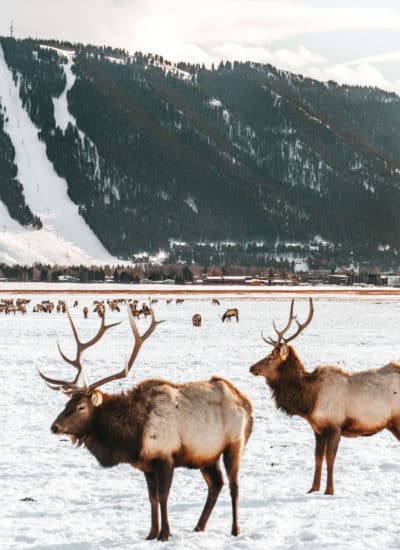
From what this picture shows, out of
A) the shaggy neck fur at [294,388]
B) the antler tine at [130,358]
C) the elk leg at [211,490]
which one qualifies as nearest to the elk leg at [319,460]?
the shaggy neck fur at [294,388]

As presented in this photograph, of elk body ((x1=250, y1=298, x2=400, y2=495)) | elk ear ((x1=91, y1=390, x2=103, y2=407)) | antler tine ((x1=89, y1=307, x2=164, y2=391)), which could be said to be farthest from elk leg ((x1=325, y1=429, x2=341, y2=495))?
elk ear ((x1=91, y1=390, x2=103, y2=407))

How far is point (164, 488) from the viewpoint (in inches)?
321

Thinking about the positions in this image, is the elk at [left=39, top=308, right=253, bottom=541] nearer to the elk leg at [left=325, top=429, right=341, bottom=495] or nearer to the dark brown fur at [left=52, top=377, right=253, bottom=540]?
the dark brown fur at [left=52, top=377, right=253, bottom=540]

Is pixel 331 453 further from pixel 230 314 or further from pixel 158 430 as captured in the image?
pixel 230 314

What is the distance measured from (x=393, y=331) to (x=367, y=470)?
28.3 meters

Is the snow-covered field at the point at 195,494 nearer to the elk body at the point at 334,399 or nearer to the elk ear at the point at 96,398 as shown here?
the elk body at the point at 334,399

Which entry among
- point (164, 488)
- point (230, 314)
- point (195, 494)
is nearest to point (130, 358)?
point (164, 488)

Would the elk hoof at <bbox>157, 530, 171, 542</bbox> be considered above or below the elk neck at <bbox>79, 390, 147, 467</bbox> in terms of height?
below

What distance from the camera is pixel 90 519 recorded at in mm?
9023

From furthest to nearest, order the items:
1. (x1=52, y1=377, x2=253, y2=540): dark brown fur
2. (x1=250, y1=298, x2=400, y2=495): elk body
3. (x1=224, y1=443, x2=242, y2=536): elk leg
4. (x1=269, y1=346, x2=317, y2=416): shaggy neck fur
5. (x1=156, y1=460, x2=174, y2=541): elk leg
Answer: (x1=269, y1=346, x2=317, y2=416): shaggy neck fur → (x1=250, y1=298, x2=400, y2=495): elk body → (x1=224, y1=443, x2=242, y2=536): elk leg → (x1=52, y1=377, x2=253, y2=540): dark brown fur → (x1=156, y1=460, x2=174, y2=541): elk leg

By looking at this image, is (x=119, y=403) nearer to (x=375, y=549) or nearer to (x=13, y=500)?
(x=13, y=500)

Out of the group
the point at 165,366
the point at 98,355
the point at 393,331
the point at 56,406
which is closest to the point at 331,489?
the point at 56,406

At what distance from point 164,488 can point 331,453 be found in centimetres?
267

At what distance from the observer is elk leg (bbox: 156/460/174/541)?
816cm
